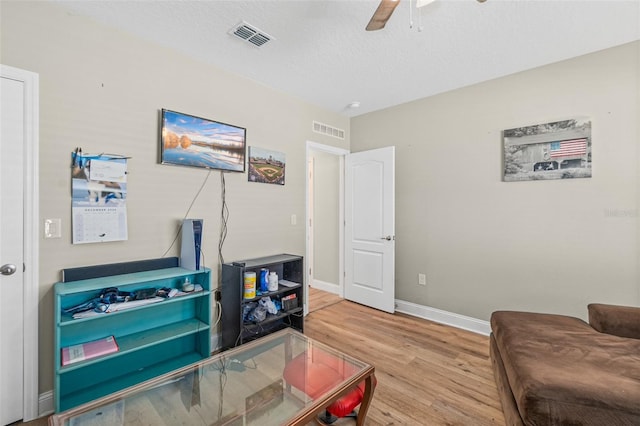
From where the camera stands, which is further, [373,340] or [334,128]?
[334,128]

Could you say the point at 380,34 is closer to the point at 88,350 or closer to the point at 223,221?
the point at 223,221

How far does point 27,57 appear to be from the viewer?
1.78 m

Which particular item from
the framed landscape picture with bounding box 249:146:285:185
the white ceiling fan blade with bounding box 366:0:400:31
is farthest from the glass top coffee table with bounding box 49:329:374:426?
the white ceiling fan blade with bounding box 366:0:400:31

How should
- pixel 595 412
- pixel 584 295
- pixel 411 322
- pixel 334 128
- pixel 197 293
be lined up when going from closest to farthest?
pixel 595 412 → pixel 197 293 → pixel 584 295 → pixel 411 322 → pixel 334 128

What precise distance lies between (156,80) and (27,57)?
2.42ft

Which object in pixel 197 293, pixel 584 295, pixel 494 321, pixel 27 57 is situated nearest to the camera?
pixel 27 57

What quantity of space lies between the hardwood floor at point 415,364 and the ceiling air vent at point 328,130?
232 cm

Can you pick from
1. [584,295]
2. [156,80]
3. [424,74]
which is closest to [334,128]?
[424,74]

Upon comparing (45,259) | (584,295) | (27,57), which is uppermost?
(27,57)

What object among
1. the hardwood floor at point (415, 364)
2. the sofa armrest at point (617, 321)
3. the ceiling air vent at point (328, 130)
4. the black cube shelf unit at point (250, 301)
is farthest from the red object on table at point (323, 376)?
the ceiling air vent at point (328, 130)

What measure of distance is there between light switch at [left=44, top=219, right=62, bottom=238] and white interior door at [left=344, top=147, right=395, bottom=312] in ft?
9.88

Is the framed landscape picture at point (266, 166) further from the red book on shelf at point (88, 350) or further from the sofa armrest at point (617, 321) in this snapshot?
the sofa armrest at point (617, 321)

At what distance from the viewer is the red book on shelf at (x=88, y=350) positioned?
1.72 metres

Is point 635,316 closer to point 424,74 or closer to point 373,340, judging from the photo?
point 373,340
